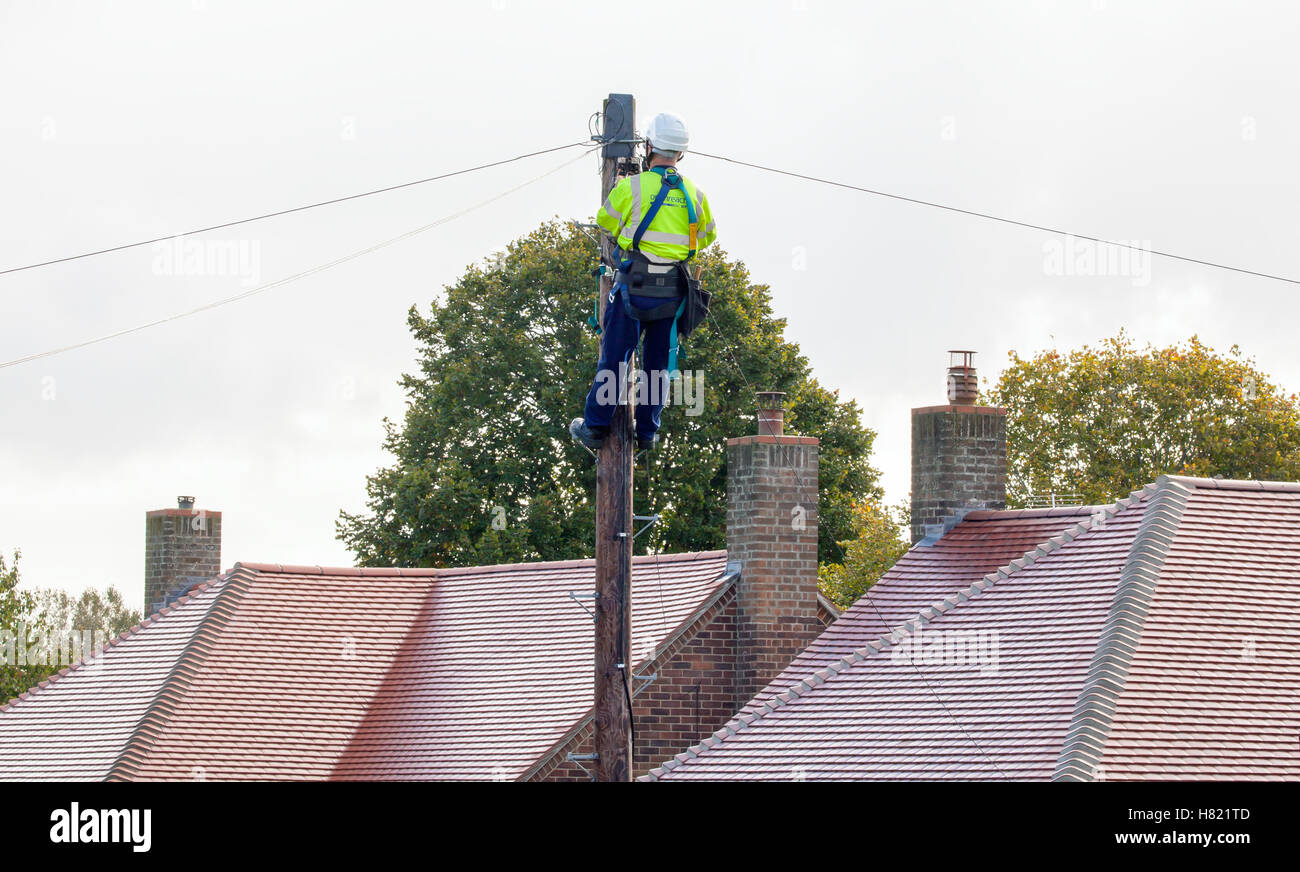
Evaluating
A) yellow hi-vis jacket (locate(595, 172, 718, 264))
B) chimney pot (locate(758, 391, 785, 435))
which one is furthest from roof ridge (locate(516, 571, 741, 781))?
yellow hi-vis jacket (locate(595, 172, 718, 264))

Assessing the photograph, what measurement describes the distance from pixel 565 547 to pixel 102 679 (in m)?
12.9

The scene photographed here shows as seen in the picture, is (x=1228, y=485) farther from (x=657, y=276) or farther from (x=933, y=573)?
(x=657, y=276)

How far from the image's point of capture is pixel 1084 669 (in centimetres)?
2269

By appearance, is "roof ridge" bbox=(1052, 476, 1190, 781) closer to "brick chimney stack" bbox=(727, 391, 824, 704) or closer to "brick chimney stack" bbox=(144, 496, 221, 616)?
"brick chimney stack" bbox=(727, 391, 824, 704)

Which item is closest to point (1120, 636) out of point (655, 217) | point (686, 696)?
point (686, 696)

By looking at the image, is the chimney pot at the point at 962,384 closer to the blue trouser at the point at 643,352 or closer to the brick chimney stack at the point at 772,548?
the brick chimney stack at the point at 772,548

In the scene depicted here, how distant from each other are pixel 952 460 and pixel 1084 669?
→ 668cm

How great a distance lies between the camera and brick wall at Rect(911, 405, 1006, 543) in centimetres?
2873

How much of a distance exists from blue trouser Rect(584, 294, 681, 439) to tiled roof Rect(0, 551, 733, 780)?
15.4 meters

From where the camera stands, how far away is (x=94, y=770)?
30.7 m

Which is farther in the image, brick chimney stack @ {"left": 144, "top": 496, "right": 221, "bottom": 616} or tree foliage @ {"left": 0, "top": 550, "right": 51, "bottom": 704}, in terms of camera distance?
tree foliage @ {"left": 0, "top": 550, "right": 51, "bottom": 704}
